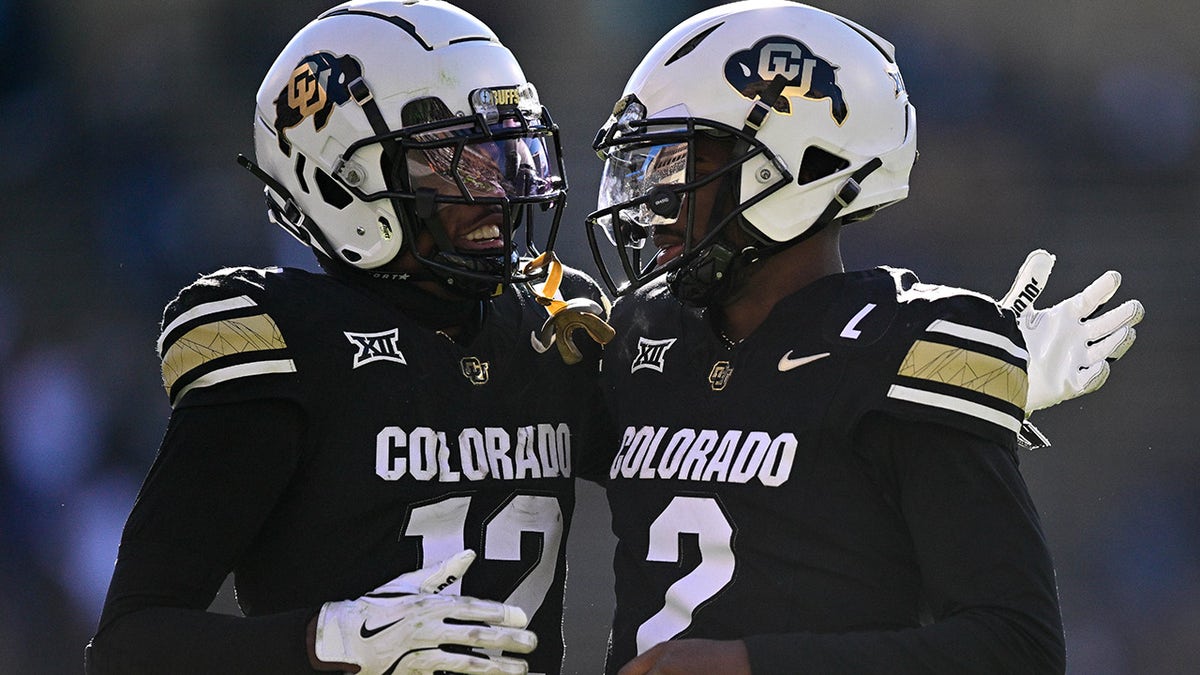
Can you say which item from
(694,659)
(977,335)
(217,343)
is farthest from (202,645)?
(977,335)

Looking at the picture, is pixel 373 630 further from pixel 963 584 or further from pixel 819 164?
pixel 819 164

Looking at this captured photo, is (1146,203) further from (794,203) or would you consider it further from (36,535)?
(36,535)

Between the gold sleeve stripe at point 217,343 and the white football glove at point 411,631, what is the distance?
367mm

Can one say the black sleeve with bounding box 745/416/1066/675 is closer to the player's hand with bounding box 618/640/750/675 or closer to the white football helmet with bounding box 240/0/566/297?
the player's hand with bounding box 618/640/750/675

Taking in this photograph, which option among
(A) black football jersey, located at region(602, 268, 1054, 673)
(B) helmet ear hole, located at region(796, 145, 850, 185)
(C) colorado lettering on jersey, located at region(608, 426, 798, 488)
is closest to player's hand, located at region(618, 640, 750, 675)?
(A) black football jersey, located at region(602, 268, 1054, 673)

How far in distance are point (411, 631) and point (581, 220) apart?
3613mm

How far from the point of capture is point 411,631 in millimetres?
1768

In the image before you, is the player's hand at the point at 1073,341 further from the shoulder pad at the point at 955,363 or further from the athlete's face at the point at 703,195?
the athlete's face at the point at 703,195

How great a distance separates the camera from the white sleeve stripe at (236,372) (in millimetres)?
1886

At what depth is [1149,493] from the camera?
4.77m

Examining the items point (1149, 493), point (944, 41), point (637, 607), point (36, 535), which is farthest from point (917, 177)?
point (637, 607)

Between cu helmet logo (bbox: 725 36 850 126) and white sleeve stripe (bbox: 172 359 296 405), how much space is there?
2.44ft

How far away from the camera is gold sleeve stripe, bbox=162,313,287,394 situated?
1.90 metres

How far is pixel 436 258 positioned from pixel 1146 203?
386 cm
